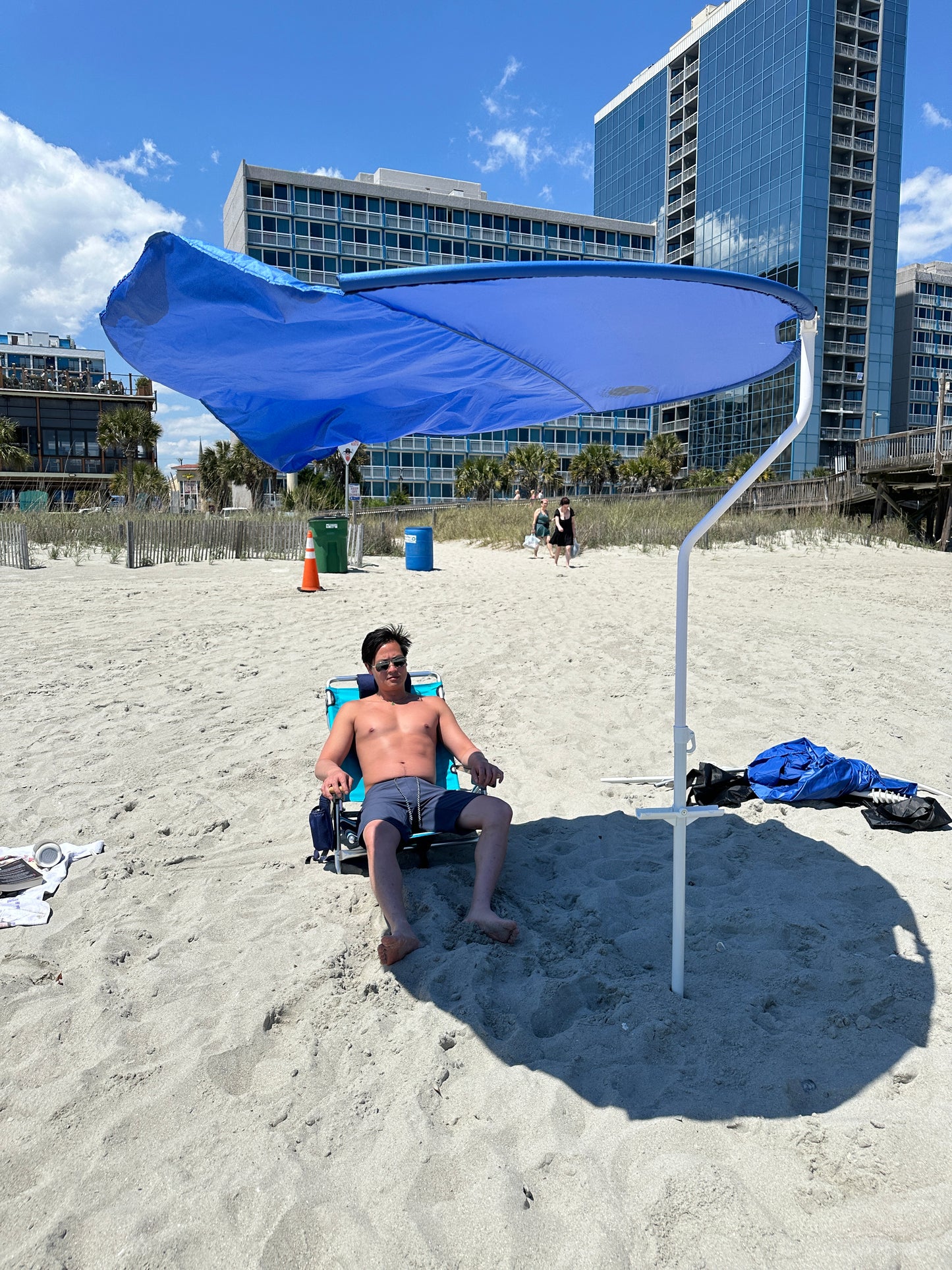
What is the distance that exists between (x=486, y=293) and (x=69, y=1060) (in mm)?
2464

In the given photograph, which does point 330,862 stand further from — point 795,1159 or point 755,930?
point 795,1159

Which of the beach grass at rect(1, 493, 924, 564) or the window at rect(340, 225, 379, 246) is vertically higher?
the window at rect(340, 225, 379, 246)

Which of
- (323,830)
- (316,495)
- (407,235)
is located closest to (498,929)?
(323,830)

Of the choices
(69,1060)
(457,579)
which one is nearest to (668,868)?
(69,1060)

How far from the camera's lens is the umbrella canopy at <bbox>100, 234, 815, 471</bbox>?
2.13m

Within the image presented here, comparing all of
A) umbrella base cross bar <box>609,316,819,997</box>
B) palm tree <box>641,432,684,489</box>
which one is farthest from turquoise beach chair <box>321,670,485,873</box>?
palm tree <box>641,432,684,489</box>

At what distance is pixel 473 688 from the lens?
6.34m

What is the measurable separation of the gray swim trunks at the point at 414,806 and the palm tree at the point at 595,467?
200ft

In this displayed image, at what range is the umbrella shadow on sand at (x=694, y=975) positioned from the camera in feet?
7.59

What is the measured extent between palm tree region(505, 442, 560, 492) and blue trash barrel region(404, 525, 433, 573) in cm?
4268

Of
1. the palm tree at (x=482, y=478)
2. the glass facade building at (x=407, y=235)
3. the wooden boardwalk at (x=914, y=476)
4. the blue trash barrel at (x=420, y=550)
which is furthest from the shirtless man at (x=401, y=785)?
the glass facade building at (x=407, y=235)

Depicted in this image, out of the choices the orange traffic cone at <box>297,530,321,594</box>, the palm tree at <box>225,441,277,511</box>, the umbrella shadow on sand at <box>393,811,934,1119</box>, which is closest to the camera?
the umbrella shadow on sand at <box>393,811,934,1119</box>

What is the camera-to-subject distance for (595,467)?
205ft

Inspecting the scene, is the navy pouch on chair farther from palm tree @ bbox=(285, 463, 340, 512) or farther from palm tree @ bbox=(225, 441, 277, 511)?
palm tree @ bbox=(225, 441, 277, 511)
